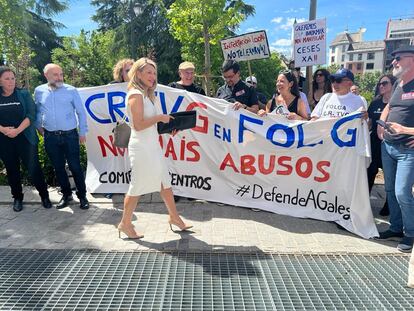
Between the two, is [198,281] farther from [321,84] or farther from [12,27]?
[12,27]

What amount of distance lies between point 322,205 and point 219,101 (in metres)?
1.93

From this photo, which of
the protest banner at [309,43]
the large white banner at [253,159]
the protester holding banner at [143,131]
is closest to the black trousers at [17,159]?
the large white banner at [253,159]

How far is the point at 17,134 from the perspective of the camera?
463cm

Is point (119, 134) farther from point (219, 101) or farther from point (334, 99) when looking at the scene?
point (334, 99)

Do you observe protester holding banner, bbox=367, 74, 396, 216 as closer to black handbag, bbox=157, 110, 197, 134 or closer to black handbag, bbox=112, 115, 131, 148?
black handbag, bbox=157, 110, 197, 134

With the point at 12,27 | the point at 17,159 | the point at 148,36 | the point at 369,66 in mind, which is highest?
the point at 369,66

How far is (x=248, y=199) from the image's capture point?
4852mm

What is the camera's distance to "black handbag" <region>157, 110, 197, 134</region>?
150 inches

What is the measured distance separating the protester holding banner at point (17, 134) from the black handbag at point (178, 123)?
2.10 metres

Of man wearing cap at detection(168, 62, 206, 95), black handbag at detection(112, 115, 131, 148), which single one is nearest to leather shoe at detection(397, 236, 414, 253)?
black handbag at detection(112, 115, 131, 148)

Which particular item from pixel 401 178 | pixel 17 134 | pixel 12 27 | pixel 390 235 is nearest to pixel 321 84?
pixel 401 178

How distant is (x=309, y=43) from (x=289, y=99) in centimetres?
233

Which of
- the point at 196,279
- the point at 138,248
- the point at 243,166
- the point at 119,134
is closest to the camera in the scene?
the point at 196,279

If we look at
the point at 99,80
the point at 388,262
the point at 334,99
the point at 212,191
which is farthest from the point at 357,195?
the point at 99,80
